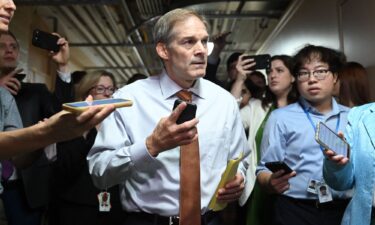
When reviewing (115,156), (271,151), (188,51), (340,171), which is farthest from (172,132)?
(271,151)

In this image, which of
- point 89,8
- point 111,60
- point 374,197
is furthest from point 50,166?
point 111,60

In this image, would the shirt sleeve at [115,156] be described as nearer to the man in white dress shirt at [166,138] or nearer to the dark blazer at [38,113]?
the man in white dress shirt at [166,138]

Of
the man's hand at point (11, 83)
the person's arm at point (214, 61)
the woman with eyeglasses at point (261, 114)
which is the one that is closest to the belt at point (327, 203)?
the woman with eyeglasses at point (261, 114)

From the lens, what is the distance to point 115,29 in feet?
18.4

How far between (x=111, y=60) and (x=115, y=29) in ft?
7.81

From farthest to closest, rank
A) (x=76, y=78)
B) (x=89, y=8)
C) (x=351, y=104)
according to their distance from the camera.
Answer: (x=89, y=8) → (x=76, y=78) → (x=351, y=104)

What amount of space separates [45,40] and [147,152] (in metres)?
1.40

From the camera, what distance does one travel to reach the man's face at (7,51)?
2016mm

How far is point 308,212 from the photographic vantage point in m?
1.82

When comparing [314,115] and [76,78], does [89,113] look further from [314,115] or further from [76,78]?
[76,78]

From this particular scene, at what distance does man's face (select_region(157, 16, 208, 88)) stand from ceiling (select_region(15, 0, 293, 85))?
1.89 meters

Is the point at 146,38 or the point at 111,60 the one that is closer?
the point at 146,38

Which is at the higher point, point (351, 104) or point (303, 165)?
point (351, 104)

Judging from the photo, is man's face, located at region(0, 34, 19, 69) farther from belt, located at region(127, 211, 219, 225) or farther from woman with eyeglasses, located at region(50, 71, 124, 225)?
belt, located at region(127, 211, 219, 225)
